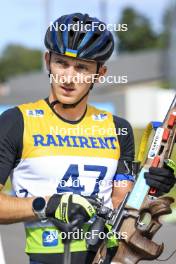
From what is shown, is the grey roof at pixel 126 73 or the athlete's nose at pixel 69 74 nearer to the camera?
the athlete's nose at pixel 69 74

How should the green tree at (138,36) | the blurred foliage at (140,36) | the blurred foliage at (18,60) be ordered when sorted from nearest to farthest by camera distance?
1. the blurred foliage at (140,36)
2. the green tree at (138,36)
3. the blurred foliage at (18,60)

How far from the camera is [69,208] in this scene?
3193 millimetres

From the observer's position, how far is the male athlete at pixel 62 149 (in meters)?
3.45

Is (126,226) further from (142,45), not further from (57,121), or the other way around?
(142,45)

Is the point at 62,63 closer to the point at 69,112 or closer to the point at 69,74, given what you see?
the point at 69,74

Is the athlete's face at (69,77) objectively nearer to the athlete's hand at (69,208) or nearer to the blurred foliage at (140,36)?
the athlete's hand at (69,208)

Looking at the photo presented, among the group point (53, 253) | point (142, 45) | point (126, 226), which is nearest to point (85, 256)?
point (53, 253)

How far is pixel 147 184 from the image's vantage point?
127 inches

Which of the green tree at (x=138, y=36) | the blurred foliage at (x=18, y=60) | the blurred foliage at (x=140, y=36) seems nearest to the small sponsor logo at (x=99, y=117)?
the blurred foliage at (x=140, y=36)

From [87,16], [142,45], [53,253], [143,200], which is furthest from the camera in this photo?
[142,45]

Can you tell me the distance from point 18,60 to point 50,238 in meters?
106

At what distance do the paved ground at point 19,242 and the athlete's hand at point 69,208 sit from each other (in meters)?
3.53

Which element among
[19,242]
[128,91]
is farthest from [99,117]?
[128,91]

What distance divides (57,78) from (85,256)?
35.0 inches
